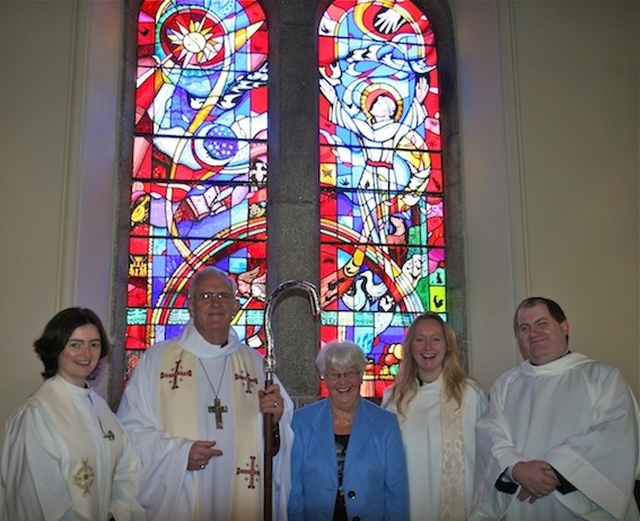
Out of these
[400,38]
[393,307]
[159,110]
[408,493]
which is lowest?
[408,493]

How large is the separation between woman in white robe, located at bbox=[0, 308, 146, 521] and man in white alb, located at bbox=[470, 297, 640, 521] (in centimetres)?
178

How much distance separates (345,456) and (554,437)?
104 cm

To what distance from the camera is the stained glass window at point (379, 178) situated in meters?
6.20

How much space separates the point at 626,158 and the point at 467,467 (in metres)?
2.79

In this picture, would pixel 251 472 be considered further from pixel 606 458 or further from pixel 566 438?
pixel 606 458

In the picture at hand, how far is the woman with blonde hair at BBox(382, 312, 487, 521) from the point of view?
409 centimetres

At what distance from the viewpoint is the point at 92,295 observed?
17.2 ft

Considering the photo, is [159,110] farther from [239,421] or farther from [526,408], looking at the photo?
[526,408]

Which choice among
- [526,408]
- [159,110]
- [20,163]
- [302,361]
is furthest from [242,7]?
[526,408]

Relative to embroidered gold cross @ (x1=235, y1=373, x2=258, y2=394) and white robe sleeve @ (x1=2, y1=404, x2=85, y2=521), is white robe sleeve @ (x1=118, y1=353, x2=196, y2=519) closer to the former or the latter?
embroidered gold cross @ (x1=235, y1=373, x2=258, y2=394)

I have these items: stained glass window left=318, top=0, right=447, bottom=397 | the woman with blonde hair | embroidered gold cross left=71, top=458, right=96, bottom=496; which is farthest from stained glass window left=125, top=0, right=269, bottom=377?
embroidered gold cross left=71, top=458, right=96, bottom=496

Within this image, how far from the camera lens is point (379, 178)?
21.3ft

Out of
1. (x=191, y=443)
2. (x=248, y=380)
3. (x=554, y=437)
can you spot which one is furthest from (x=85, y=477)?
(x=554, y=437)

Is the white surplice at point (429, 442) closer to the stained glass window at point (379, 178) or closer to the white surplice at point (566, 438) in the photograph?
the white surplice at point (566, 438)
